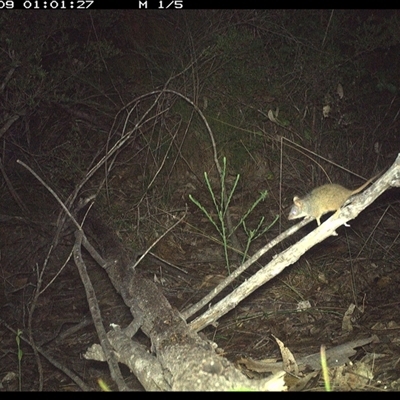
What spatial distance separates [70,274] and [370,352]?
9.28 ft

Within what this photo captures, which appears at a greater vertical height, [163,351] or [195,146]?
[195,146]

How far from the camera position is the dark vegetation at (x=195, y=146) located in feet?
13.8

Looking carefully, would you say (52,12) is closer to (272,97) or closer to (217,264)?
(272,97)

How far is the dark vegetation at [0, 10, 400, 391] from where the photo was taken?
4191 millimetres

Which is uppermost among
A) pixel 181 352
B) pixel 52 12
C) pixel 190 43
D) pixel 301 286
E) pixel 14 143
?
pixel 52 12

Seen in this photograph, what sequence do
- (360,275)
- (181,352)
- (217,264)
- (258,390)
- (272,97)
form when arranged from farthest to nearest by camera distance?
(272,97), (217,264), (360,275), (181,352), (258,390)

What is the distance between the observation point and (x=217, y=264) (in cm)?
463

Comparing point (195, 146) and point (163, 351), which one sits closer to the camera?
point (163, 351)

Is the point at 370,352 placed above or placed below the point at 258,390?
below

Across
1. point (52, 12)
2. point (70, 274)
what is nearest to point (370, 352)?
point (70, 274)

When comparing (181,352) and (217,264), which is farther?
(217,264)

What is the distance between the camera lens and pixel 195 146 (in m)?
5.67

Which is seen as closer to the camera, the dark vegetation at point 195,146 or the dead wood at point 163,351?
the dead wood at point 163,351

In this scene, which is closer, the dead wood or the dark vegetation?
the dead wood
